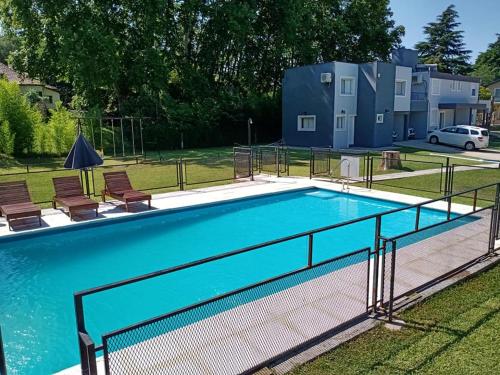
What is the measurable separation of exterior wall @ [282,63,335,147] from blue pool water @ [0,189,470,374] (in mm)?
15580

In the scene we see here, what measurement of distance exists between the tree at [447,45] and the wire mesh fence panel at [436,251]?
205ft

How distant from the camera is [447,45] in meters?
61.6

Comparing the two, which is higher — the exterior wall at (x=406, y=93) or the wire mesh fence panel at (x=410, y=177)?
the exterior wall at (x=406, y=93)

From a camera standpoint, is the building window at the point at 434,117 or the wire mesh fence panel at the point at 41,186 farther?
the building window at the point at 434,117

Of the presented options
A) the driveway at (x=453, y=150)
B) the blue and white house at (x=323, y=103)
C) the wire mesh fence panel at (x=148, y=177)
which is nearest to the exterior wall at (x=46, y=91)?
the blue and white house at (x=323, y=103)

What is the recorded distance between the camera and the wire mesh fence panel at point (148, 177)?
47.2ft

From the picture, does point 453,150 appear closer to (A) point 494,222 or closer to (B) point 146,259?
(A) point 494,222

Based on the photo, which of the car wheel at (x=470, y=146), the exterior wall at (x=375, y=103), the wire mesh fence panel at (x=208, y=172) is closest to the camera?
the wire mesh fence panel at (x=208, y=172)

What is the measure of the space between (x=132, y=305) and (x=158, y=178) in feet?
34.6

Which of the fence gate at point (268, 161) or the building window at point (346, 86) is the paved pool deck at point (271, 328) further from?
the building window at point (346, 86)

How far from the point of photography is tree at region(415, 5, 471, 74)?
61.2 metres

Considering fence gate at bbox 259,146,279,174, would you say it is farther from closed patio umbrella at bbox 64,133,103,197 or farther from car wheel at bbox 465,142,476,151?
car wheel at bbox 465,142,476,151

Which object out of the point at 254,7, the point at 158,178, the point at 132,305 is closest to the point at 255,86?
the point at 254,7

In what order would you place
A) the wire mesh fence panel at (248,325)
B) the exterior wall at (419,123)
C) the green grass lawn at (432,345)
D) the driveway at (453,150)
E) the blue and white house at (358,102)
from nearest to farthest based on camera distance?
the wire mesh fence panel at (248,325)
the green grass lawn at (432,345)
the driveway at (453,150)
the blue and white house at (358,102)
the exterior wall at (419,123)
